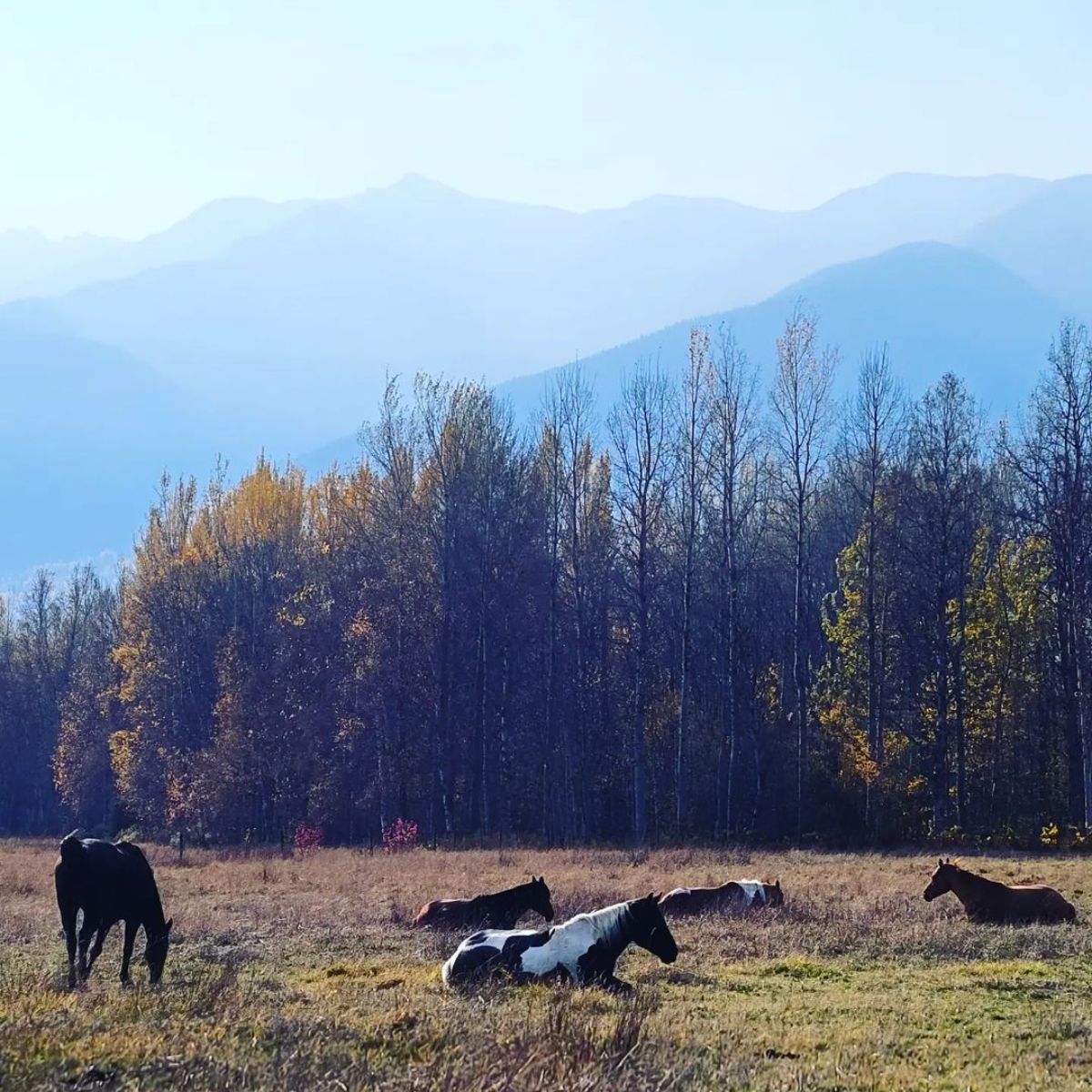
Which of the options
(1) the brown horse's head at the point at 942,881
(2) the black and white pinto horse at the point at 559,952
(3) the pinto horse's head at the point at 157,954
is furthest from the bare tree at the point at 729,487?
(3) the pinto horse's head at the point at 157,954

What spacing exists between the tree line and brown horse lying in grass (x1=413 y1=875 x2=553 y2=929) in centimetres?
2128

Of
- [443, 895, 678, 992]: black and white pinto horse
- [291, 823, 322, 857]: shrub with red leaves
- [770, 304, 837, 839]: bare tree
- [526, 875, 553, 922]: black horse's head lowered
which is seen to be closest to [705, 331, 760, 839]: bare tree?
[770, 304, 837, 839]: bare tree

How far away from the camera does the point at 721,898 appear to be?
1928 centimetres

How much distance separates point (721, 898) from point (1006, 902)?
4.23 m

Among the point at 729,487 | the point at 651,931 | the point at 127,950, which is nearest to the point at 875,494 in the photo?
the point at 729,487

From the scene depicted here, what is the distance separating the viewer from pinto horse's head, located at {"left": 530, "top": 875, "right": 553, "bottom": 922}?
1759 centimetres

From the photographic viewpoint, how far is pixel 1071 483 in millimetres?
35875

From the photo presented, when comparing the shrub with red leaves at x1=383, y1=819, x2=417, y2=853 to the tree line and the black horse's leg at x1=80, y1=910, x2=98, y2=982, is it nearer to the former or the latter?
the tree line

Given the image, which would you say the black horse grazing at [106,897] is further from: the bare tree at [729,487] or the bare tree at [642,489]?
the bare tree at [642,489]

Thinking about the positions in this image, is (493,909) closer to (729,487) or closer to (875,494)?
(875,494)

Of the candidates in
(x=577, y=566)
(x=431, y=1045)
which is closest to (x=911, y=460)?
(x=577, y=566)

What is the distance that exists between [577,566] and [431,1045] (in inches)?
1478

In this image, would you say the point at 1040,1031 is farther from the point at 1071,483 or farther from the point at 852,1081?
the point at 1071,483

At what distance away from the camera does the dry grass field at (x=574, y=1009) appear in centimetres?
809
